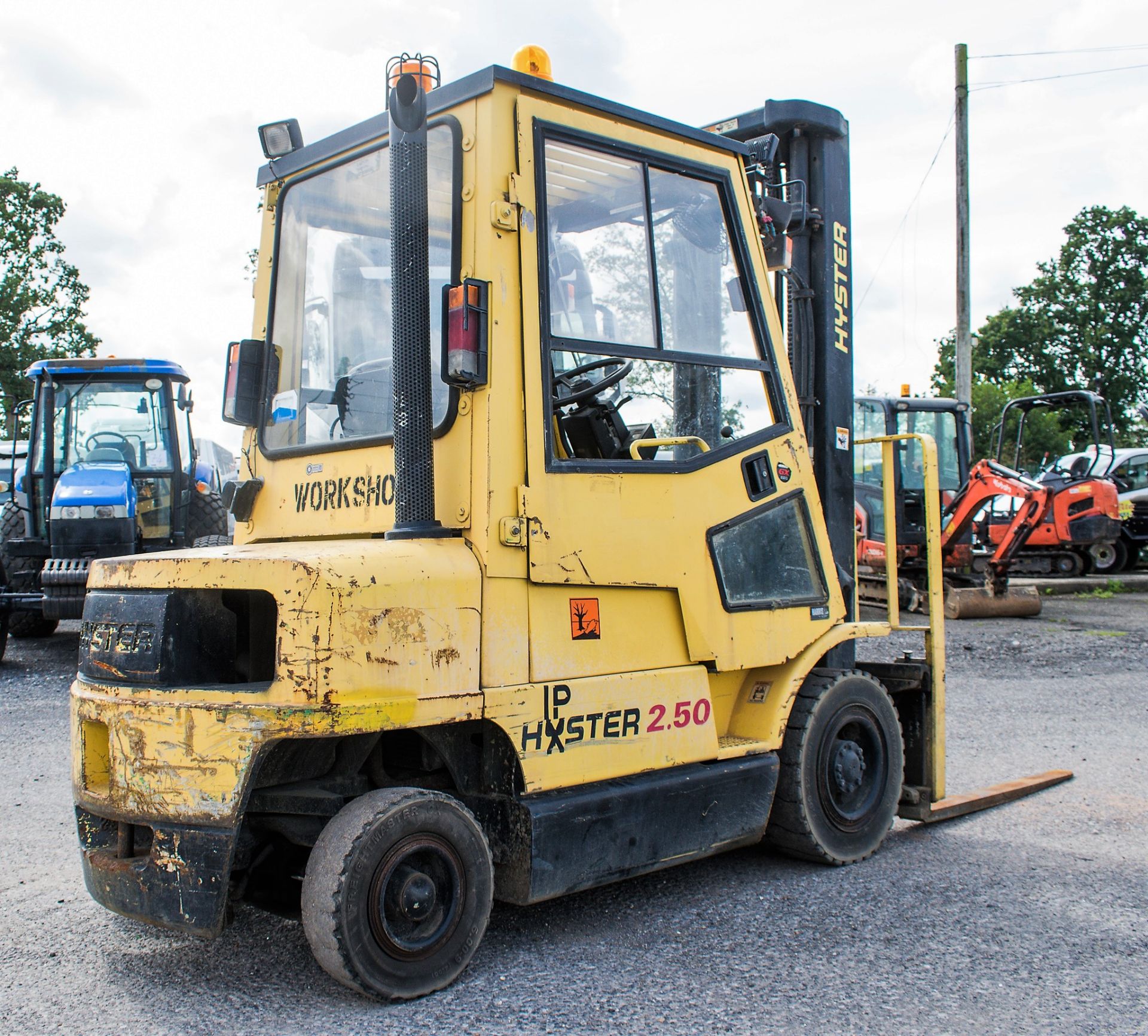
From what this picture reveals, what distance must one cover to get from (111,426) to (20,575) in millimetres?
1774

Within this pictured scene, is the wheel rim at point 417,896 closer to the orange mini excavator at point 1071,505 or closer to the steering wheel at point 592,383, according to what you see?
the steering wheel at point 592,383

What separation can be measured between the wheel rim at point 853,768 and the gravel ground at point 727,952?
232 mm

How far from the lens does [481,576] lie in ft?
11.1

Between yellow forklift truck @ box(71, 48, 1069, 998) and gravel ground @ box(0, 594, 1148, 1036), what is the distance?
203 mm

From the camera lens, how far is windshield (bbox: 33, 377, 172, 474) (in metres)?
11.6

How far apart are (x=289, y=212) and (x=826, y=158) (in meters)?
2.33

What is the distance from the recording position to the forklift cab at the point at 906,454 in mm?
15000

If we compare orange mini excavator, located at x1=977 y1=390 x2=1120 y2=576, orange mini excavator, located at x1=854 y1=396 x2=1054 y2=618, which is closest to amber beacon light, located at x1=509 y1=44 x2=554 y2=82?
orange mini excavator, located at x1=854 y1=396 x2=1054 y2=618

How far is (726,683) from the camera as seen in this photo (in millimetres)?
4301

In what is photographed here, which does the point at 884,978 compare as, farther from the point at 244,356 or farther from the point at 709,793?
the point at 244,356

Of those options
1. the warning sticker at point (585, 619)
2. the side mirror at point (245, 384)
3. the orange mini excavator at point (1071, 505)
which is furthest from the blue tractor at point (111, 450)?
the orange mini excavator at point (1071, 505)

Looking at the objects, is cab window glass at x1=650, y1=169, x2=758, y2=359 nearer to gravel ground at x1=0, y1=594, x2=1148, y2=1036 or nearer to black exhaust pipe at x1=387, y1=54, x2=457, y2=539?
black exhaust pipe at x1=387, y1=54, x2=457, y2=539

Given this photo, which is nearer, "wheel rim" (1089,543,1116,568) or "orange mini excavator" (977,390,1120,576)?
"orange mini excavator" (977,390,1120,576)

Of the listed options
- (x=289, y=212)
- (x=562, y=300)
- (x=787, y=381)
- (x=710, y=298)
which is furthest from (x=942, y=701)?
(x=289, y=212)
